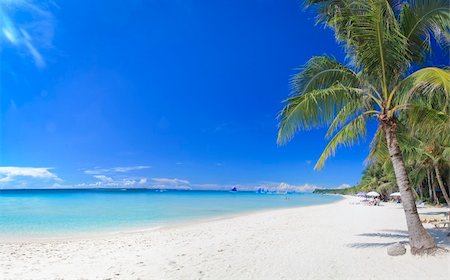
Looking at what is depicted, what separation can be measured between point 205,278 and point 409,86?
521cm

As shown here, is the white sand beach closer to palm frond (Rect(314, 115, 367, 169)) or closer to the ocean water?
palm frond (Rect(314, 115, 367, 169))

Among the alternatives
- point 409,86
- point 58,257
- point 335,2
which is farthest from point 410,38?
point 58,257

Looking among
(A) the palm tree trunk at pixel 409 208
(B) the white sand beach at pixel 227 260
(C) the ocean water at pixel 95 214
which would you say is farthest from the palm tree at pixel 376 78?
(C) the ocean water at pixel 95 214

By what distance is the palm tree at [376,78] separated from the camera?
19.0 ft

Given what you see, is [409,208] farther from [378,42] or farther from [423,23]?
[423,23]

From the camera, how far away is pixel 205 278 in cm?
508

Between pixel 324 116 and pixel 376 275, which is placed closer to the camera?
pixel 376 275

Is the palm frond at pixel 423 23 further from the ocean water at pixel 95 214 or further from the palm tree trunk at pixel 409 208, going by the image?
the ocean water at pixel 95 214

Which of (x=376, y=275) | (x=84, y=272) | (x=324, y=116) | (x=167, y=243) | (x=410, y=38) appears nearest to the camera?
(x=376, y=275)

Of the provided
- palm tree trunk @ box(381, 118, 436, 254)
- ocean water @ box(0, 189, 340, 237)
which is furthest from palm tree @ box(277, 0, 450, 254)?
ocean water @ box(0, 189, 340, 237)

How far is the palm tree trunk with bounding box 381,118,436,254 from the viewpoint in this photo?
5730 millimetres

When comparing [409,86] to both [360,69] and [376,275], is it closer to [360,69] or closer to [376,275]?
[360,69]

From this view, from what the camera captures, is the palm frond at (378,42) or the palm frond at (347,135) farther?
the palm frond at (347,135)

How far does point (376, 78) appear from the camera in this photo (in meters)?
6.54
